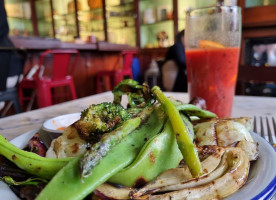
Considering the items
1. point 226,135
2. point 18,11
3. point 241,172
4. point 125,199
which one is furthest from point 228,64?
point 18,11

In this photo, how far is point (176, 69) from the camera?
3123 millimetres

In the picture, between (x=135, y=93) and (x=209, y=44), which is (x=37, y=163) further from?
(x=209, y=44)

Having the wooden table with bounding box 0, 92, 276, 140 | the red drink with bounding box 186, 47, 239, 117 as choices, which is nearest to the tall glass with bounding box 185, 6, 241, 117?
the red drink with bounding box 186, 47, 239, 117

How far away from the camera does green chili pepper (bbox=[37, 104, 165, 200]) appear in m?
0.26

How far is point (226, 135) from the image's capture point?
0.43 meters

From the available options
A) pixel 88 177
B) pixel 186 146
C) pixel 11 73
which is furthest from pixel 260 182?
pixel 11 73

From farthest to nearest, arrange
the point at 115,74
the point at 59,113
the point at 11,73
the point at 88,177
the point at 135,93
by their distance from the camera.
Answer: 1. the point at 115,74
2. the point at 11,73
3. the point at 59,113
4. the point at 135,93
5. the point at 88,177

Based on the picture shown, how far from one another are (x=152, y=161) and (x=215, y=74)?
0.68 m

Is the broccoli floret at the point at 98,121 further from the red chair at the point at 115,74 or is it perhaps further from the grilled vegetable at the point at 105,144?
the red chair at the point at 115,74

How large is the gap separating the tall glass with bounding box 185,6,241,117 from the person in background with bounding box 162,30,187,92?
6.76 ft

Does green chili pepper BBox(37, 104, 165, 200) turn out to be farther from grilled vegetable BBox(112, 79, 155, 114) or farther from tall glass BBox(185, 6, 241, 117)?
tall glass BBox(185, 6, 241, 117)

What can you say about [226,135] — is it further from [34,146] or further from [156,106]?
[34,146]

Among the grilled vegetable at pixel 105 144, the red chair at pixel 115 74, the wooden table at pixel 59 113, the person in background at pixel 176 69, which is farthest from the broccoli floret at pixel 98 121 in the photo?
the red chair at pixel 115 74

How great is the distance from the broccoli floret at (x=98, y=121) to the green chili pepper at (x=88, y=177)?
4 centimetres
